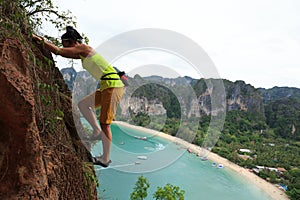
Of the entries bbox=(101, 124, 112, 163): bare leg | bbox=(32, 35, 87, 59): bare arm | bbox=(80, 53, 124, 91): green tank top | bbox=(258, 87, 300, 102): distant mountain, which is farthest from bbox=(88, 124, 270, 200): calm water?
bbox=(258, 87, 300, 102): distant mountain

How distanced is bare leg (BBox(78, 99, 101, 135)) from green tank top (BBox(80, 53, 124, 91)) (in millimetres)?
308

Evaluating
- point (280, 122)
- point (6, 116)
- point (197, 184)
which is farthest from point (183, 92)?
point (280, 122)

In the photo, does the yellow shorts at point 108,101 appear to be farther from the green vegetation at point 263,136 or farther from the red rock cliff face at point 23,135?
the green vegetation at point 263,136

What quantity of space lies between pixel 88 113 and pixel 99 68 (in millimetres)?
585

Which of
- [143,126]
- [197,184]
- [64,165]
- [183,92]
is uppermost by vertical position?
[183,92]

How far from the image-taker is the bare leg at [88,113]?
8.54 ft

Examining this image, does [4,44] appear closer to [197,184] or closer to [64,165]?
[64,165]

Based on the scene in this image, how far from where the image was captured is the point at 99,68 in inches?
92.3

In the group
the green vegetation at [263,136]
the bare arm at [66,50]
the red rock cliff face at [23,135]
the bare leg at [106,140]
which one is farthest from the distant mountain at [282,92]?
the red rock cliff face at [23,135]

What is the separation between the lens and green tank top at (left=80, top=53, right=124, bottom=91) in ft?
7.66

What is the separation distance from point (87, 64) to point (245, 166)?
32696mm

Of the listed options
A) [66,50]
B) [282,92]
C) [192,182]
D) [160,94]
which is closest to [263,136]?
[192,182]

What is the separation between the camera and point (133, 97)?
3098mm

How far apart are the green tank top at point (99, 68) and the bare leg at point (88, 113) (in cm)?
31
